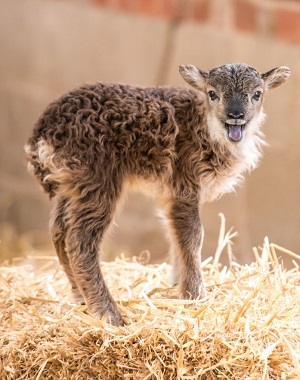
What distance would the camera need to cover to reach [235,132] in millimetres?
3137

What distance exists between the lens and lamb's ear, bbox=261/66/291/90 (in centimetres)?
325

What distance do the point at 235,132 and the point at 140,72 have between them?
233 cm

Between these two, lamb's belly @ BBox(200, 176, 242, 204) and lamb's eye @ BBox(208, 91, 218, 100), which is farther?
lamb's belly @ BBox(200, 176, 242, 204)

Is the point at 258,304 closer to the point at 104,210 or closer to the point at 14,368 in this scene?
the point at 104,210

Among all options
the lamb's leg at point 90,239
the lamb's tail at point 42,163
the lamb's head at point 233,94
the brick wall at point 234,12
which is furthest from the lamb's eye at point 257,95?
the brick wall at point 234,12

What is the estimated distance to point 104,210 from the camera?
320 centimetres

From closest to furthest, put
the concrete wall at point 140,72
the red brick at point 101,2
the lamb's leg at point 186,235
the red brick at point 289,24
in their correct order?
the lamb's leg at point 186,235
the red brick at point 289,24
the concrete wall at point 140,72
the red brick at point 101,2

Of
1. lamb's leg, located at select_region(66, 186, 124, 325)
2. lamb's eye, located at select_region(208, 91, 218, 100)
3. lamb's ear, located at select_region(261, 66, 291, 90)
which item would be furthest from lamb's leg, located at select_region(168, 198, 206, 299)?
lamb's ear, located at select_region(261, 66, 291, 90)

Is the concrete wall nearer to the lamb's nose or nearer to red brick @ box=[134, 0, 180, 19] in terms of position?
red brick @ box=[134, 0, 180, 19]

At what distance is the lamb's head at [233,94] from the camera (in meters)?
3.11

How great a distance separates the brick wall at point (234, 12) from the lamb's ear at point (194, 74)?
178 cm

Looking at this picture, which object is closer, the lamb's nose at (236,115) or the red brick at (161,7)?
the lamb's nose at (236,115)

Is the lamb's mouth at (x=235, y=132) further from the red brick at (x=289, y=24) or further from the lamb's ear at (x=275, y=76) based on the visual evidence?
the red brick at (x=289, y=24)

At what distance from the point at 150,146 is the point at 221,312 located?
2.38 feet
